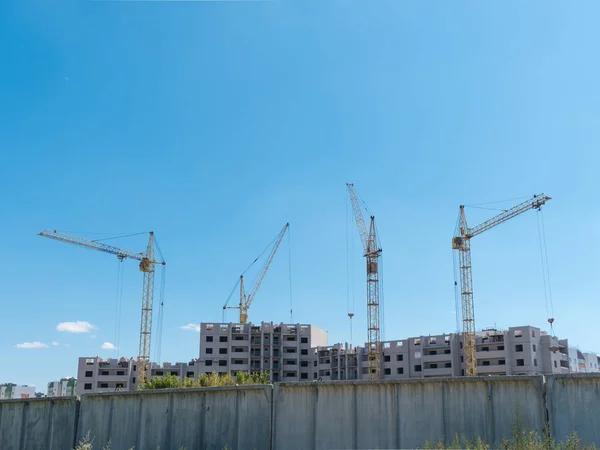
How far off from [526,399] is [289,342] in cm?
12195

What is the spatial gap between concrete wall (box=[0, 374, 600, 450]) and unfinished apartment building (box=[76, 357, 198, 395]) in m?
116

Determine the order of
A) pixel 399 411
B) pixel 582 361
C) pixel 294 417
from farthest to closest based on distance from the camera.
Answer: pixel 582 361
pixel 294 417
pixel 399 411

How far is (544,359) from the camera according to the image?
374 ft

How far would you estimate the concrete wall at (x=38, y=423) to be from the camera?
22.5 metres

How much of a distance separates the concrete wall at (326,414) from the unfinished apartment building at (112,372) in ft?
Answer: 380

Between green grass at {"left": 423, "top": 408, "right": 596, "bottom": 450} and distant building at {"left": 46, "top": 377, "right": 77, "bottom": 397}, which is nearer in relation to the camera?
green grass at {"left": 423, "top": 408, "right": 596, "bottom": 450}

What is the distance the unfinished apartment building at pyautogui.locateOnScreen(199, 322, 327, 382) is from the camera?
132 meters

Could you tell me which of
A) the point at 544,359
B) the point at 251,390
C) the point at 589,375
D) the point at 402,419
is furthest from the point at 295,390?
the point at 544,359

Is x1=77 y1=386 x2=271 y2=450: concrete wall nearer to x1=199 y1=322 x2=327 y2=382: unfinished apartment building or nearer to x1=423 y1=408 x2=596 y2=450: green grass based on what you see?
x1=423 y1=408 x2=596 y2=450: green grass

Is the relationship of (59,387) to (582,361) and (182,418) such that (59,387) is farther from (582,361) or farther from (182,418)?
(182,418)

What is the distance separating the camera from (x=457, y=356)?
120 metres

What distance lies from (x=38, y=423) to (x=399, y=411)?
43.7 feet

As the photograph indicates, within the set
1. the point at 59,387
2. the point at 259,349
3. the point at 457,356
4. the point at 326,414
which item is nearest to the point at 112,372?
the point at 259,349

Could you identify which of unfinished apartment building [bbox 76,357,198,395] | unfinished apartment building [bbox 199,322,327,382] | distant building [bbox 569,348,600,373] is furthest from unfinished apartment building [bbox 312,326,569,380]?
unfinished apartment building [bbox 76,357,198,395]
